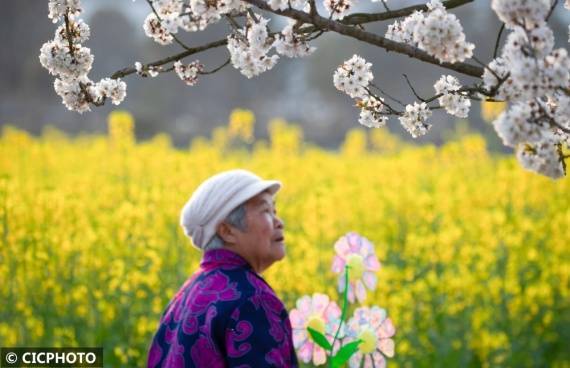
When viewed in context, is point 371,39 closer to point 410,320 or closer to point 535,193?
point 410,320

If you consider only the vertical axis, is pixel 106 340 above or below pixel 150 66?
below

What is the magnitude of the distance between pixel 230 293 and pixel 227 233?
0.21m

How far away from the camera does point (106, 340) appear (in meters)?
3.81

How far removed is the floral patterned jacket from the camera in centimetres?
206

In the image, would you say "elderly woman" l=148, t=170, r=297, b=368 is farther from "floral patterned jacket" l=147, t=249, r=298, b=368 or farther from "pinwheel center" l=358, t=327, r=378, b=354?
"pinwheel center" l=358, t=327, r=378, b=354

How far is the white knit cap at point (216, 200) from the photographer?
229 centimetres

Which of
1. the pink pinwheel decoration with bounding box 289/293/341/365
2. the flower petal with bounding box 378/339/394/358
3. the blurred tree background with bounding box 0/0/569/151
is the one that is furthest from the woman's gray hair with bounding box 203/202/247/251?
the blurred tree background with bounding box 0/0/569/151

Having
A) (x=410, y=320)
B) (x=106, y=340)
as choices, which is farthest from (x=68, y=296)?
(x=410, y=320)

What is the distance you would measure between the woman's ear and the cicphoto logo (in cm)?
158

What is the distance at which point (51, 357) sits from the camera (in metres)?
3.72

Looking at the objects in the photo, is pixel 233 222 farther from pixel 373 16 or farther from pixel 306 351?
pixel 373 16

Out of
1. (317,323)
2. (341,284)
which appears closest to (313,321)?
(317,323)

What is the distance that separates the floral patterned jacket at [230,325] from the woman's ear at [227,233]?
8cm

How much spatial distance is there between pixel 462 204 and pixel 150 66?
13.5ft
